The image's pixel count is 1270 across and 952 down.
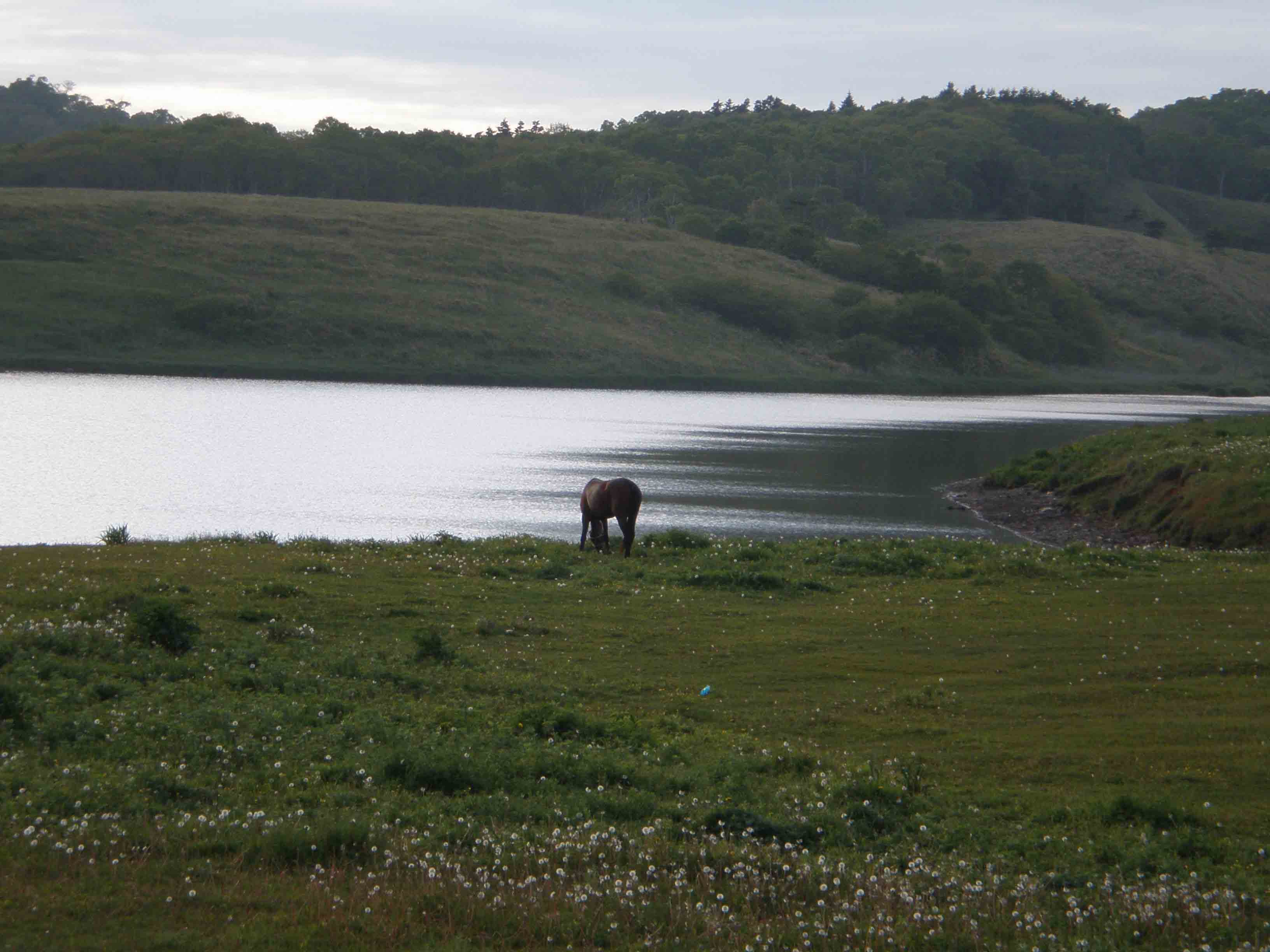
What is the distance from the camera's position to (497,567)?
746 inches

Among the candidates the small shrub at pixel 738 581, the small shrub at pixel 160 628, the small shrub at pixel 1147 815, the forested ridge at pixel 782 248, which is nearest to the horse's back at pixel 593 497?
the small shrub at pixel 738 581

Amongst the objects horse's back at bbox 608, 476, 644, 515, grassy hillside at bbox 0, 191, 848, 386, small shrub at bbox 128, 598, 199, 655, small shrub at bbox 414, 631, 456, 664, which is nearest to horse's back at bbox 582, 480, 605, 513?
horse's back at bbox 608, 476, 644, 515

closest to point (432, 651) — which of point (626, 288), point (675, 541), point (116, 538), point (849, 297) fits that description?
point (116, 538)

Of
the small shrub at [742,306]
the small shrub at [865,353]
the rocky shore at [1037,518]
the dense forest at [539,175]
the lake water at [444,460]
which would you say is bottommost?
the rocky shore at [1037,518]

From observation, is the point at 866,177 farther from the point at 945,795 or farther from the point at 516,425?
the point at 945,795

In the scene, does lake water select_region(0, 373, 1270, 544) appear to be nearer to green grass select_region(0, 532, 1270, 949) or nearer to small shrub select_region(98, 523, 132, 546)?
small shrub select_region(98, 523, 132, 546)

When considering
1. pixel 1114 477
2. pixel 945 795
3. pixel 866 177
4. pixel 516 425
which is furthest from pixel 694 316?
pixel 945 795

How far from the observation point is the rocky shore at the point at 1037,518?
104 feet

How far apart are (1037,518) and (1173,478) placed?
12.8 feet

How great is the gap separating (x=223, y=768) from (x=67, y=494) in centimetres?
2594

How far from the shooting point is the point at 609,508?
2234 centimetres

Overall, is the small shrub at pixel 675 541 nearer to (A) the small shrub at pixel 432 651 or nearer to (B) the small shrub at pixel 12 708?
(A) the small shrub at pixel 432 651

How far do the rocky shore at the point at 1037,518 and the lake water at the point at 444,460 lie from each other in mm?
1192

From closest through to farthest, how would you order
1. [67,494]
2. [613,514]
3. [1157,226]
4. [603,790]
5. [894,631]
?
[603,790] < [894,631] < [613,514] < [67,494] < [1157,226]
